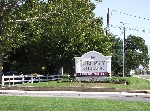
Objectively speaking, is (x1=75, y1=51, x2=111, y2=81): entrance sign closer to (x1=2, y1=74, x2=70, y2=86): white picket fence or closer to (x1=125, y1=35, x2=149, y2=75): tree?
(x1=2, y1=74, x2=70, y2=86): white picket fence

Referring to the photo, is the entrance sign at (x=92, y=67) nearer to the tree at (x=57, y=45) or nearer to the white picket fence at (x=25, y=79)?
the tree at (x=57, y=45)

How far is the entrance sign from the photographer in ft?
118

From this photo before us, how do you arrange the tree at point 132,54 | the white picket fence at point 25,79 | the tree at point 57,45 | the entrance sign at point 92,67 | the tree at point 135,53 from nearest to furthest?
the entrance sign at point 92,67 → the white picket fence at point 25,79 → the tree at point 57,45 → the tree at point 132,54 → the tree at point 135,53

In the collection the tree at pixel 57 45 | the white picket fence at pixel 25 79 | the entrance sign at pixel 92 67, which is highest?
the tree at pixel 57 45

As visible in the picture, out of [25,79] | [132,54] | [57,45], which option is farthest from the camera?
[132,54]

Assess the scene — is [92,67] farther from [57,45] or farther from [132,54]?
[132,54]

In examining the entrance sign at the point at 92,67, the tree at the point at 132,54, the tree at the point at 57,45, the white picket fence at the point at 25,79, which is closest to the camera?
the entrance sign at the point at 92,67

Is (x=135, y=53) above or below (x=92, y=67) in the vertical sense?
above

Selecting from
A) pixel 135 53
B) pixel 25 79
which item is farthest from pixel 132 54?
pixel 25 79

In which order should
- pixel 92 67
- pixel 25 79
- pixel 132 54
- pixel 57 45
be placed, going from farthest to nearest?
pixel 132 54 < pixel 57 45 < pixel 25 79 < pixel 92 67

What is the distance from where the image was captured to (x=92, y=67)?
36406 mm

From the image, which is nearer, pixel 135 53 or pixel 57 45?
pixel 57 45

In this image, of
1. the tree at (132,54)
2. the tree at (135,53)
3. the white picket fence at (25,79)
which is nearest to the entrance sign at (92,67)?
the white picket fence at (25,79)

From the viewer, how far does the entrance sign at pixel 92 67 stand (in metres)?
36.1
